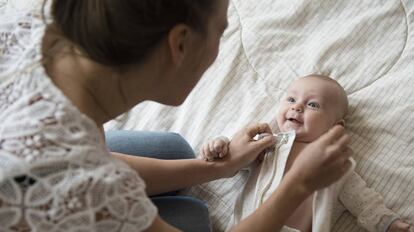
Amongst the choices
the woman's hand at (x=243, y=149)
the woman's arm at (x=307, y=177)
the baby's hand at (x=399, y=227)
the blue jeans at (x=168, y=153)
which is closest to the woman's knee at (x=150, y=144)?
the blue jeans at (x=168, y=153)

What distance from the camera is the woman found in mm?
657

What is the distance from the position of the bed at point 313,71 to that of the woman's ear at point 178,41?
1.74 feet

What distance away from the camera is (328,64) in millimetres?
1290

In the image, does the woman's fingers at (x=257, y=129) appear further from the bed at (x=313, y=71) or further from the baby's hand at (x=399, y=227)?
the baby's hand at (x=399, y=227)

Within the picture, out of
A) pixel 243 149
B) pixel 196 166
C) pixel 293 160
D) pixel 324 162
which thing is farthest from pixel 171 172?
pixel 324 162

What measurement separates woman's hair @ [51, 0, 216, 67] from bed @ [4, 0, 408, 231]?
57cm

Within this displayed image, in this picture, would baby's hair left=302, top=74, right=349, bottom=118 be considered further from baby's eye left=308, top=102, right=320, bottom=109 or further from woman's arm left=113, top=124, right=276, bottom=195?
woman's arm left=113, top=124, right=276, bottom=195

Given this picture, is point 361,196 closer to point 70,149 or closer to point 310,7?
point 310,7

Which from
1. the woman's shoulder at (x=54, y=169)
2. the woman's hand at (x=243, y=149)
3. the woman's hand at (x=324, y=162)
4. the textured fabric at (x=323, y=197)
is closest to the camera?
the woman's shoulder at (x=54, y=169)

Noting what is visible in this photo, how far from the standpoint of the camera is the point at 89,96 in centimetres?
76

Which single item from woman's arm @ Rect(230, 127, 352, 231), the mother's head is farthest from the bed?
the mother's head

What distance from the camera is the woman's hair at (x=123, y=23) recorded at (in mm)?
675

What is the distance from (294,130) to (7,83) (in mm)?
671

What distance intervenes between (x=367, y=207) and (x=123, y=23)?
70 cm
